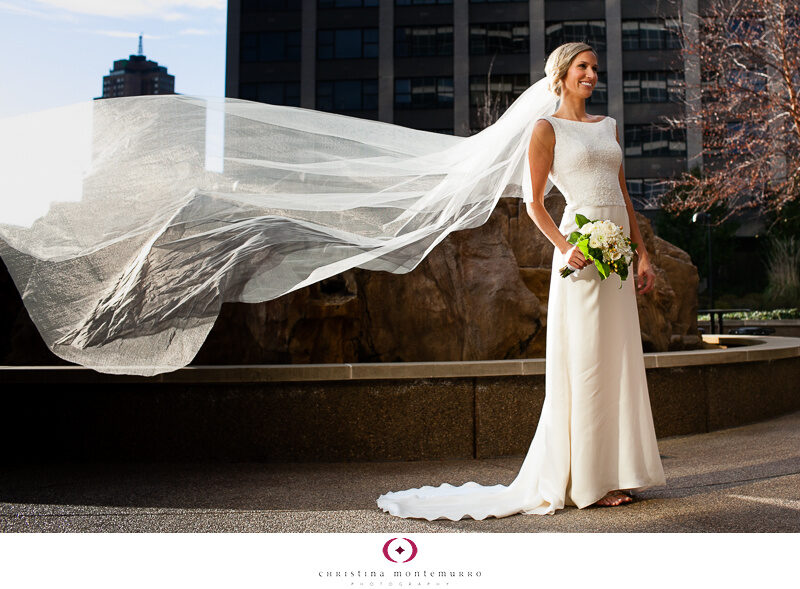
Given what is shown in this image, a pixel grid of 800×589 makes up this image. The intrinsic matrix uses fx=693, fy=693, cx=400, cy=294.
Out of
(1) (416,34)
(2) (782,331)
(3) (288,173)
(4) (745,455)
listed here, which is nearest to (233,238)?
(3) (288,173)

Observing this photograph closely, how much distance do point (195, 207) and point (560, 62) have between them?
2383mm

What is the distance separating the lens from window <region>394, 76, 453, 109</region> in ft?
129

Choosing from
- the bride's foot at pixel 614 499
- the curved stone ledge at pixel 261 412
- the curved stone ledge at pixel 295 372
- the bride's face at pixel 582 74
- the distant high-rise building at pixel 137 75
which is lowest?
the bride's foot at pixel 614 499

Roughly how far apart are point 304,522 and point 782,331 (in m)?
14.9

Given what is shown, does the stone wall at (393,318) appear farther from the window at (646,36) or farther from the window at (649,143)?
the window at (646,36)

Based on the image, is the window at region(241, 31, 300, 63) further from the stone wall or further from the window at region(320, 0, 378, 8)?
the stone wall

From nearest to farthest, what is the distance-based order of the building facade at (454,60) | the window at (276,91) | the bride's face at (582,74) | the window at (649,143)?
1. the bride's face at (582,74)
2. the building facade at (454,60)
3. the window at (649,143)
4. the window at (276,91)

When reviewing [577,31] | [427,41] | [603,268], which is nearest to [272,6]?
[427,41]

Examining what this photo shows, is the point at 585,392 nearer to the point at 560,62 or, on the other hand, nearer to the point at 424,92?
the point at 560,62

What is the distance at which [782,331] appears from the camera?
15344mm

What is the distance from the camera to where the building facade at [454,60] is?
127ft

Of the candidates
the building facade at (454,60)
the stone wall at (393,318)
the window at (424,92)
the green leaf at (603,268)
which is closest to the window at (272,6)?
the building facade at (454,60)
